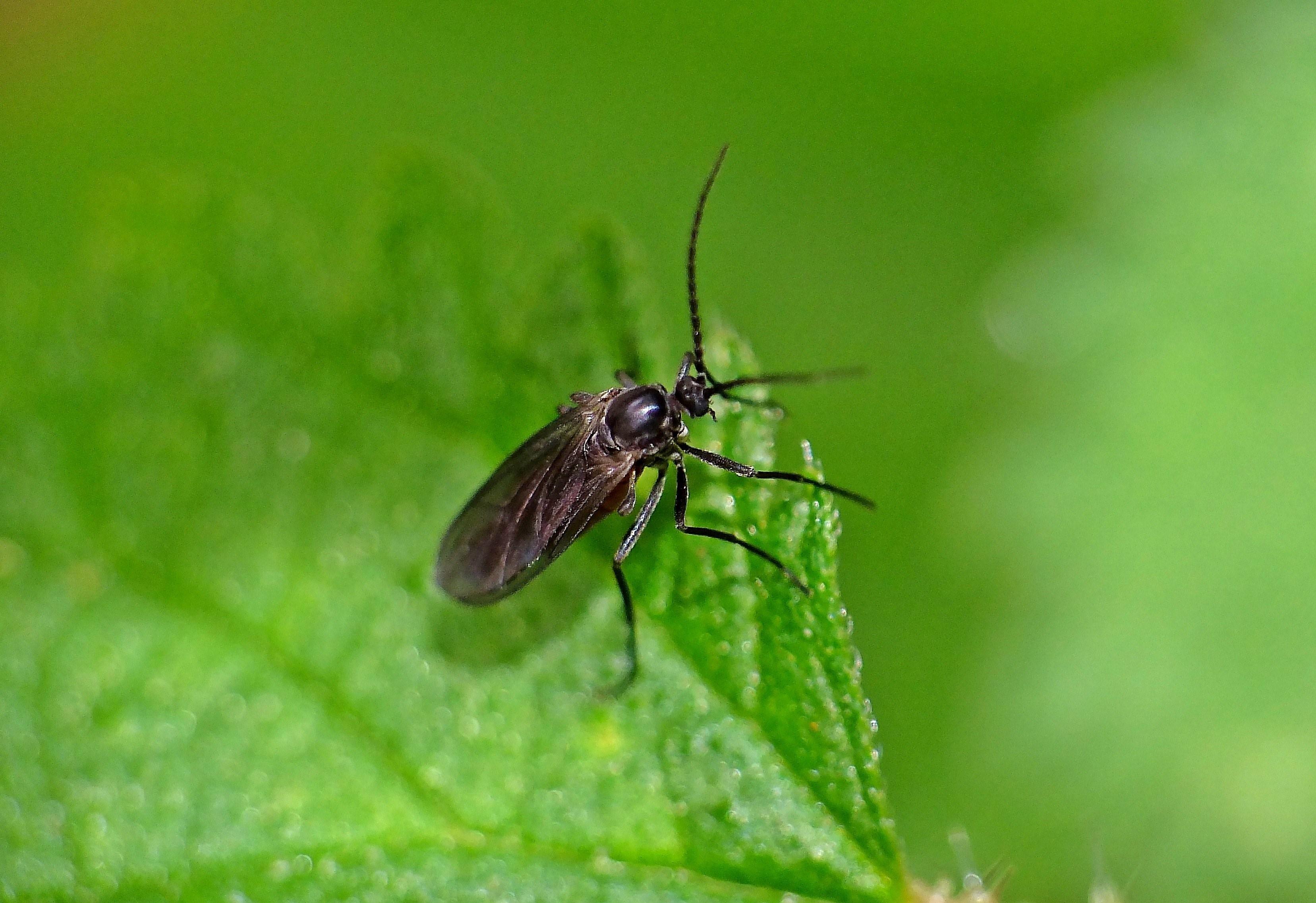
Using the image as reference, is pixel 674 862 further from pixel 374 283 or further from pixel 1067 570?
pixel 1067 570

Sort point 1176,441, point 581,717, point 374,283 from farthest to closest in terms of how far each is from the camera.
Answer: point 1176,441
point 374,283
point 581,717

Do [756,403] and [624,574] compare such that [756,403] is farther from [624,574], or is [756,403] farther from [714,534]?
[624,574]

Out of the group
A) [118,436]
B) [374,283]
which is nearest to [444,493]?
[374,283]

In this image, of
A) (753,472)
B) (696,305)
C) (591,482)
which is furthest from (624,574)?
(696,305)

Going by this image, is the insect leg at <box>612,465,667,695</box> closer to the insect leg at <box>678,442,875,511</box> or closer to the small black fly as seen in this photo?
the small black fly

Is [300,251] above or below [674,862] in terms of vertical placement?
above

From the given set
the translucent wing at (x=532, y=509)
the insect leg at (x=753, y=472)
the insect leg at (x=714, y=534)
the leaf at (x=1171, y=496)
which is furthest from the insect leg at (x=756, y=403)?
the leaf at (x=1171, y=496)

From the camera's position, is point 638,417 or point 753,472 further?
point 638,417

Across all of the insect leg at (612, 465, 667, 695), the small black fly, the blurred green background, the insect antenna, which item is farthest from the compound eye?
the blurred green background
